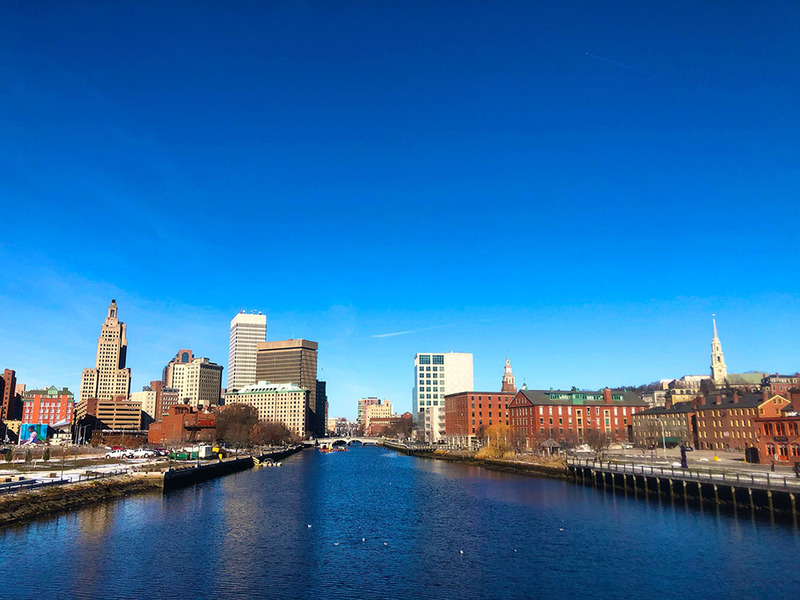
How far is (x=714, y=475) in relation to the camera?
Result: 79562mm

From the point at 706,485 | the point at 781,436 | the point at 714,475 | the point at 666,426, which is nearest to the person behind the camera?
the point at 706,485

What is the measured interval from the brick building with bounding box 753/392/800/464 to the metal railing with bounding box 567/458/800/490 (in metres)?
13.2

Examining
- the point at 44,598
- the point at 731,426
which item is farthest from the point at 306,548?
the point at 731,426

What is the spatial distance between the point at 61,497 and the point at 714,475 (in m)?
80.6

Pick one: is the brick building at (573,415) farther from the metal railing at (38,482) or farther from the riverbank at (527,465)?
the metal railing at (38,482)

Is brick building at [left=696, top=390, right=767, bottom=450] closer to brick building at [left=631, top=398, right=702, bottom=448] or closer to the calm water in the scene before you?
brick building at [left=631, top=398, right=702, bottom=448]

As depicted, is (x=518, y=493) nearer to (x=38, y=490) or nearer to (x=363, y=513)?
(x=363, y=513)

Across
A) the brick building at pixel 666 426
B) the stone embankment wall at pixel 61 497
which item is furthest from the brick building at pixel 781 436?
the stone embankment wall at pixel 61 497

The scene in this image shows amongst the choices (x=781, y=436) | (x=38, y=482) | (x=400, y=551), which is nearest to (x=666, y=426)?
(x=781, y=436)

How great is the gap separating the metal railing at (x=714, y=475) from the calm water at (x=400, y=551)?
660 centimetres

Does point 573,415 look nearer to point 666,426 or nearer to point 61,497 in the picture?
point 666,426

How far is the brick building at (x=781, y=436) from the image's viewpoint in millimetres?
87000

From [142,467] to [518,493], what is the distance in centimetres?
6435

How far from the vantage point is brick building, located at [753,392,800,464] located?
87000 mm
